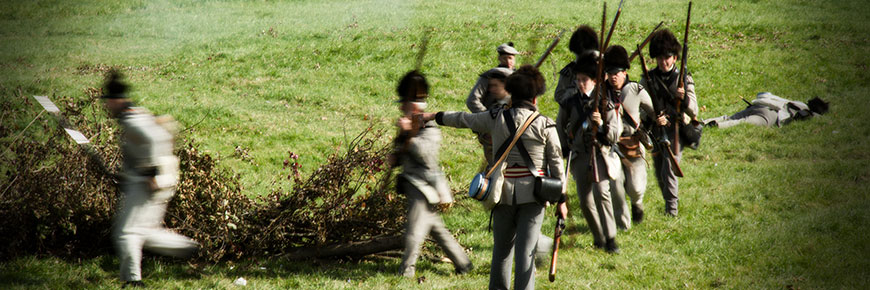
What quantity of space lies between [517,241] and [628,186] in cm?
305

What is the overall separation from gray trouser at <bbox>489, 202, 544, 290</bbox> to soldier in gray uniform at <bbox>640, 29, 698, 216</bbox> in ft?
11.1

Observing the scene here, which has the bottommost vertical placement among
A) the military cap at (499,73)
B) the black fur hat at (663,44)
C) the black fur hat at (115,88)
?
the military cap at (499,73)

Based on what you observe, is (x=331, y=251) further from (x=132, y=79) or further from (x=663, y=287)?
(x=132, y=79)

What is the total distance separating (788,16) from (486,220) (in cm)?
1923

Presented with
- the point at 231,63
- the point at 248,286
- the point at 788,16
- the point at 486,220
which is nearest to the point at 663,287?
the point at 486,220

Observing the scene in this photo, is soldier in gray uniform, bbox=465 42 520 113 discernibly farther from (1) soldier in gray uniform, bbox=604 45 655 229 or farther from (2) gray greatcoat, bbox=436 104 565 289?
(2) gray greatcoat, bbox=436 104 565 289

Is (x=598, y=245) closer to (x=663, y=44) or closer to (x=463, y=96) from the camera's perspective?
(x=663, y=44)

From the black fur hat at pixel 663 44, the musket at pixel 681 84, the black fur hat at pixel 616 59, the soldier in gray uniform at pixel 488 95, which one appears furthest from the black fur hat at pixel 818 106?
the soldier in gray uniform at pixel 488 95

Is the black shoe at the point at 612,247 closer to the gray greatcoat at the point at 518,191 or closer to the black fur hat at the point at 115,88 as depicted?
the gray greatcoat at the point at 518,191

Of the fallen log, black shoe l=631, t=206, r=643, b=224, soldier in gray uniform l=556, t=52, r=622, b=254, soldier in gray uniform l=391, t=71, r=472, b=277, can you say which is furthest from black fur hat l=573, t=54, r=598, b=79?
the fallen log

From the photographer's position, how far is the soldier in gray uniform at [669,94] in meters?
8.23

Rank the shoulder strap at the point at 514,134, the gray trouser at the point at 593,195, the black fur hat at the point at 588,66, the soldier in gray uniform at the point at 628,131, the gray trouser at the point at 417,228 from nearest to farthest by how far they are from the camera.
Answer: the shoulder strap at the point at 514,134
the gray trouser at the point at 417,228
the black fur hat at the point at 588,66
the gray trouser at the point at 593,195
the soldier in gray uniform at the point at 628,131

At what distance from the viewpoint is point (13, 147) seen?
6.80 meters

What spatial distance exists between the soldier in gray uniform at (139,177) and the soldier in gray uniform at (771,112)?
11.5 m
